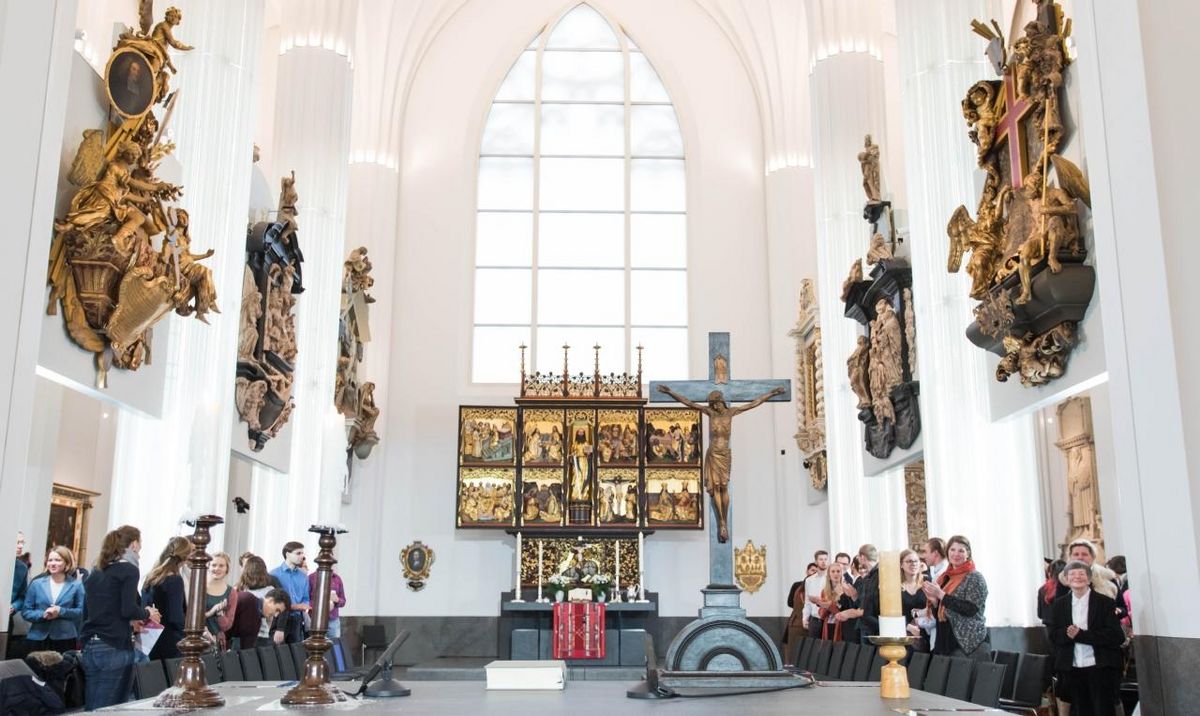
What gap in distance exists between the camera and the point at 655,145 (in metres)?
21.5

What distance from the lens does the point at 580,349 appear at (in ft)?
67.3

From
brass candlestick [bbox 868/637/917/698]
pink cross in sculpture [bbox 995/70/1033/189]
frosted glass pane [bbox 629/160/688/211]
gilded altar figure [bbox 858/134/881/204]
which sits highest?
frosted glass pane [bbox 629/160/688/211]

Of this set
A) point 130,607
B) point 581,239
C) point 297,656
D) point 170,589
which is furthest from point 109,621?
point 581,239

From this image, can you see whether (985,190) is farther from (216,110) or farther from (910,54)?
(216,110)

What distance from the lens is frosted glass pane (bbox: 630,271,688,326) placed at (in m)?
20.6

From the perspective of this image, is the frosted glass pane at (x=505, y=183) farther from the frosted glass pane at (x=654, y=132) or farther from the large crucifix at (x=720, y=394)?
the large crucifix at (x=720, y=394)

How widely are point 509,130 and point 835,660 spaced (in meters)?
14.7

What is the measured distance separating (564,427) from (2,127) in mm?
12789

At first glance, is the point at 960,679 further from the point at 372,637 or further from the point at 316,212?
the point at 372,637

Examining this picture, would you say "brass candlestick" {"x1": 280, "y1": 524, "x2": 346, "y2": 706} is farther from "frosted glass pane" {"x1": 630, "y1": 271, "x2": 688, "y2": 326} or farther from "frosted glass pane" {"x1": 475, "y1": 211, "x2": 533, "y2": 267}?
"frosted glass pane" {"x1": 475, "y1": 211, "x2": 533, "y2": 267}

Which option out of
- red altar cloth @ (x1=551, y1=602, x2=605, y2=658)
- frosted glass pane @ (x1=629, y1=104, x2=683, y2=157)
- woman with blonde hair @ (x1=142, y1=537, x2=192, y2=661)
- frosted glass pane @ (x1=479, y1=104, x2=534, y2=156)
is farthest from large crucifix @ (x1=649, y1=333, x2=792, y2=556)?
frosted glass pane @ (x1=479, y1=104, x2=534, y2=156)

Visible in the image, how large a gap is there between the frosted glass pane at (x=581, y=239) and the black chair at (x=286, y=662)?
13183 mm

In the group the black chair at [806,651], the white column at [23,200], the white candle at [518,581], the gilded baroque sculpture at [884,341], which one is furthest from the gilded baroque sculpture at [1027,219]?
the white candle at [518,581]

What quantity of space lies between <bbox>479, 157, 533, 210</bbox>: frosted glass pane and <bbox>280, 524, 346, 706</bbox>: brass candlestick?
17.2 m
